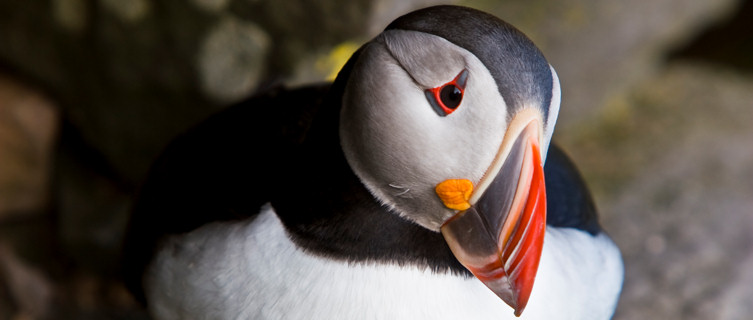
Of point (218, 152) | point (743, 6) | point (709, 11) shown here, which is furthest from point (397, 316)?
point (743, 6)

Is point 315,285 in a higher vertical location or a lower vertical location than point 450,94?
lower

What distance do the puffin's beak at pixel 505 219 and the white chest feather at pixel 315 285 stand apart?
0.12m

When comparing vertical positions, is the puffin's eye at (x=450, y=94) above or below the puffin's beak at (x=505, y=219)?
above

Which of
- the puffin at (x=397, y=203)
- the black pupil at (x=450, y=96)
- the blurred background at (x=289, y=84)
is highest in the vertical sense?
the black pupil at (x=450, y=96)

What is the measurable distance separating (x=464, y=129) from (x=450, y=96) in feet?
0.17

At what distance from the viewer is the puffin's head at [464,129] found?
1168 millimetres

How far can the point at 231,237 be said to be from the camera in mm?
1460

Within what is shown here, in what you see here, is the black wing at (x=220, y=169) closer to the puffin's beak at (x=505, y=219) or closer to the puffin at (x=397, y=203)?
the puffin at (x=397, y=203)

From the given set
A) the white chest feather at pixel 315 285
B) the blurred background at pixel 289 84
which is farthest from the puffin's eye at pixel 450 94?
the blurred background at pixel 289 84

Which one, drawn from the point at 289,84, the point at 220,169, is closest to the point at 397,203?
the point at 220,169

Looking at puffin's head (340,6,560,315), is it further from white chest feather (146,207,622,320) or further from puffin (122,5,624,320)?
white chest feather (146,207,622,320)

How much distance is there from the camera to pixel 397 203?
1291 mm

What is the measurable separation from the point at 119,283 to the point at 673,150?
1944 mm

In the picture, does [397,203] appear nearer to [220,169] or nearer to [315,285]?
[315,285]
